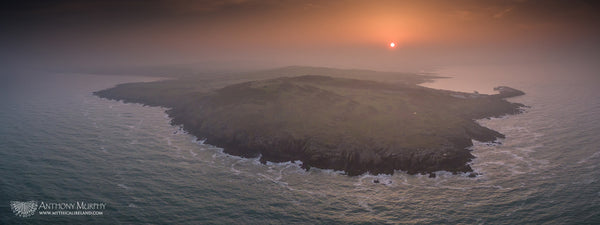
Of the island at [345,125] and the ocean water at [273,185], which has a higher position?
the island at [345,125]

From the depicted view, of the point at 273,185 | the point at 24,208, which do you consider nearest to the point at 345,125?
the point at 273,185

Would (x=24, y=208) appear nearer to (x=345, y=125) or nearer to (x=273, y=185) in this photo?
(x=273, y=185)

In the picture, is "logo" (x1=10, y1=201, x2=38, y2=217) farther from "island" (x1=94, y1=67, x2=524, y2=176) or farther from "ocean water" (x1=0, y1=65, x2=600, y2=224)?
"island" (x1=94, y1=67, x2=524, y2=176)

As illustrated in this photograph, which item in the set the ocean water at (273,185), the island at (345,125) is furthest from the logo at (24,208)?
the island at (345,125)

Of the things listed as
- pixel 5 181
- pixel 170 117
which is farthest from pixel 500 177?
pixel 170 117

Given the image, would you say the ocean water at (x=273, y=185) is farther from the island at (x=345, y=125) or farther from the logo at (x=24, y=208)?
the island at (x=345, y=125)

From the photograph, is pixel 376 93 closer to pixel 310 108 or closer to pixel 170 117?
pixel 310 108

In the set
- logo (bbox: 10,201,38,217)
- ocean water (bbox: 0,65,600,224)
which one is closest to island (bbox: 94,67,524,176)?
ocean water (bbox: 0,65,600,224)
